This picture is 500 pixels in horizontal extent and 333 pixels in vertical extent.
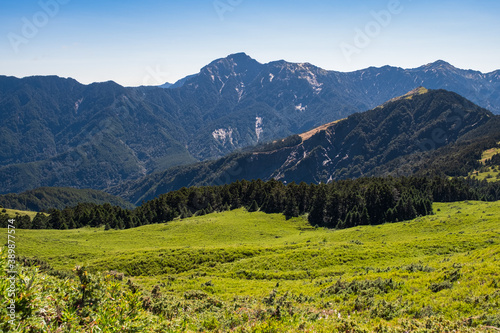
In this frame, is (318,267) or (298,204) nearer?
(318,267)

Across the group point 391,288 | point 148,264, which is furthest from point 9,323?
point 148,264

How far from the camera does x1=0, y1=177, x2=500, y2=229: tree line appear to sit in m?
71.9

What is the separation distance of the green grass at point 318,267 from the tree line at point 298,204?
11.5 meters

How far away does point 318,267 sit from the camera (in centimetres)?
3198

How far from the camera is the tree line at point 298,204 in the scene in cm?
7188

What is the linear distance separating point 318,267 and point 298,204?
54.9 metres

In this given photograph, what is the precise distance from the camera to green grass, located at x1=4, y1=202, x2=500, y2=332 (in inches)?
611

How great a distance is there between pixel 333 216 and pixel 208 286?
184 feet

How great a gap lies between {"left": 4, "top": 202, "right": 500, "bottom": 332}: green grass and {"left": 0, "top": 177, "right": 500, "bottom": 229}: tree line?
37.8 feet

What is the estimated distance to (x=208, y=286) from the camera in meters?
26.9

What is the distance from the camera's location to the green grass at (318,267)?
50.9 feet

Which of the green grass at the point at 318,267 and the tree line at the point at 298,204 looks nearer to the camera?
the green grass at the point at 318,267

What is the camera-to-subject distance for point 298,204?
284 feet

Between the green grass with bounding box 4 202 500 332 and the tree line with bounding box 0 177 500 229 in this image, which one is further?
the tree line with bounding box 0 177 500 229
